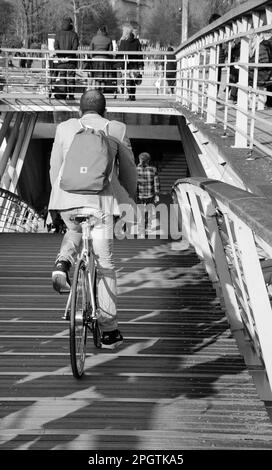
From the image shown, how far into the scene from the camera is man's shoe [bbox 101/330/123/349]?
16.1 feet

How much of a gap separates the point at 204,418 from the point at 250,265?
814mm

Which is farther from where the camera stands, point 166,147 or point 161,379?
point 166,147

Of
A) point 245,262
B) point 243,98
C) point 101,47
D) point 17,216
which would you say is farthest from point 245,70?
point 101,47

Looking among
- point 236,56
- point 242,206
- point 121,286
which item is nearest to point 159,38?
point 236,56

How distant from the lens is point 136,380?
444cm

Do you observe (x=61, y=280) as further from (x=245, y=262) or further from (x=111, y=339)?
(x=245, y=262)

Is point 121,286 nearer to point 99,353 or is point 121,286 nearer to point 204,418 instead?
point 99,353

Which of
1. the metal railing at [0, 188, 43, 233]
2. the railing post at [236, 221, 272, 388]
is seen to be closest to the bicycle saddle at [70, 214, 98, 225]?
the railing post at [236, 221, 272, 388]

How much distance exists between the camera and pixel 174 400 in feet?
13.6

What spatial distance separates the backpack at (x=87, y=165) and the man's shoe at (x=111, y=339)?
946mm

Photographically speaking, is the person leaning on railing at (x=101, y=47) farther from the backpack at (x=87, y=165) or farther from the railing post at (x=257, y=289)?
the railing post at (x=257, y=289)

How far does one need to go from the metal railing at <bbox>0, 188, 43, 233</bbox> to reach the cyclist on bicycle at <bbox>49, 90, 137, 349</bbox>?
1089 cm

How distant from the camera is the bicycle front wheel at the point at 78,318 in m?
4.23

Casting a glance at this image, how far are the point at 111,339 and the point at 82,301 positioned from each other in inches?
19.8
